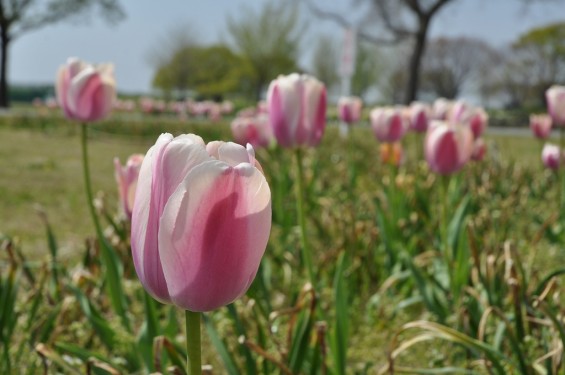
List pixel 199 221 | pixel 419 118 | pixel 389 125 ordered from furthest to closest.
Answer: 1. pixel 419 118
2. pixel 389 125
3. pixel 199 221

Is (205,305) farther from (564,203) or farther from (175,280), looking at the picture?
(564,203)

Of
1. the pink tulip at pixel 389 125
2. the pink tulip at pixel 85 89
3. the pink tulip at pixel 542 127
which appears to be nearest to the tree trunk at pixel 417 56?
the pink tulip at pixel 542 127

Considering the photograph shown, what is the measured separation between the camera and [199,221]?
683mm

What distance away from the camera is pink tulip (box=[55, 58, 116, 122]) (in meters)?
2.05

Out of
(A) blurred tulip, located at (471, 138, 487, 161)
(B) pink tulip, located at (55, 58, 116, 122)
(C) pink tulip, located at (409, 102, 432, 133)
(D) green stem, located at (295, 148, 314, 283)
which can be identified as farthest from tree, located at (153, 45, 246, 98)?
(D) green stem, located at (295, 148, 314, 283)

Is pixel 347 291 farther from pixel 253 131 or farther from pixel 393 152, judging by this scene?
pixel 253 131

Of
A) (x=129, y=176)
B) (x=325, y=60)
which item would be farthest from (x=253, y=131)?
(x=325, y=60)

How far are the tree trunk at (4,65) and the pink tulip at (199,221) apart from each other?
2968cm

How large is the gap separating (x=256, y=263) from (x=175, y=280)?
9cm

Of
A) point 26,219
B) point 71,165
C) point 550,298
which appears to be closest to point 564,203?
point 550,298

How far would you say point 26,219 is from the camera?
4.54 metres

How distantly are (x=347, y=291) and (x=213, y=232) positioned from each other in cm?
174

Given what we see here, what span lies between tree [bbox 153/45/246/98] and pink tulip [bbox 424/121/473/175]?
39.1 meters

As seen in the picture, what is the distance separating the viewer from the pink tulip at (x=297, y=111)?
183cm
